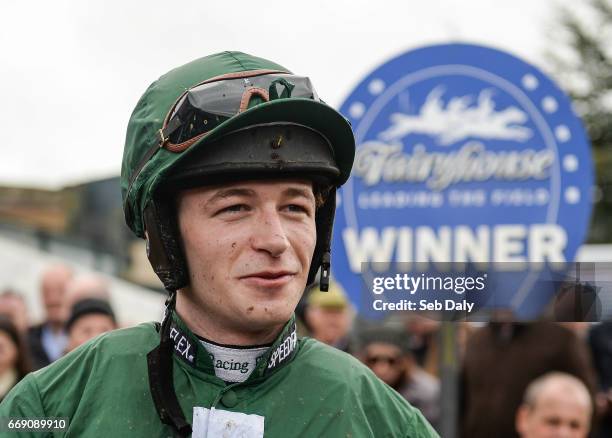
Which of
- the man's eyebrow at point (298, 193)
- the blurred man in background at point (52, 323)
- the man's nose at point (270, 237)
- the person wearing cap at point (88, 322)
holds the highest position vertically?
the man's eyebrow at point (298, 193)

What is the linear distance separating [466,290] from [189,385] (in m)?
0.60

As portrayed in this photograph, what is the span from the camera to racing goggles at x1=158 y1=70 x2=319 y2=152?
206 cm

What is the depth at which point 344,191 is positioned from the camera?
436 cm

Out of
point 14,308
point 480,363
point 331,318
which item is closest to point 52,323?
point 14,308

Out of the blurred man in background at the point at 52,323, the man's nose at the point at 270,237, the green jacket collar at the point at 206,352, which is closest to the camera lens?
the man's nose at the point at 270,237

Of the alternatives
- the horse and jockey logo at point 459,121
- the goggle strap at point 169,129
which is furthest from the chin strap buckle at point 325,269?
the horse and jockey logo at point 459,121

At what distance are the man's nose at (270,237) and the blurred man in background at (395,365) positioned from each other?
319 cm

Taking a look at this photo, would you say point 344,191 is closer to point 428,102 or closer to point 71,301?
point 428,102

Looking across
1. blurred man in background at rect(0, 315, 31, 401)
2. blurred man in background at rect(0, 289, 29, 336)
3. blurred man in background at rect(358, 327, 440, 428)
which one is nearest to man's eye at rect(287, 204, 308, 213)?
blurred man in background at rect(358, 327, 440, 428)

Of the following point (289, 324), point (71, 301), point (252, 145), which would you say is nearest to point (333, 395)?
point (289, 324)

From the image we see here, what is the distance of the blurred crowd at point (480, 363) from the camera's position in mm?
4188

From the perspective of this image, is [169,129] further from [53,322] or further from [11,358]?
[53,322]

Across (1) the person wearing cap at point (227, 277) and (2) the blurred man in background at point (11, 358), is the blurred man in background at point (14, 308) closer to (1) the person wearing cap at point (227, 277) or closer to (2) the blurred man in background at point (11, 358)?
(2) the blurred man in background at point (11, 358)

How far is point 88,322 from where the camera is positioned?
5285mm
